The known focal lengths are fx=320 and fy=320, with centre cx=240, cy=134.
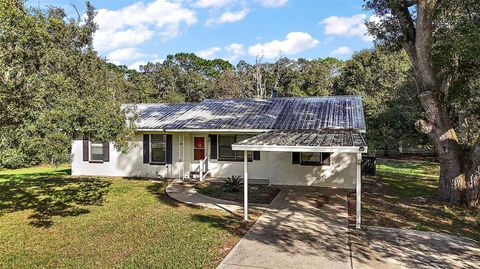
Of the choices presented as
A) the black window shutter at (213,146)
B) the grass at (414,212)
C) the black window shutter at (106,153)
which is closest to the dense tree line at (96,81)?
the grass at (414,212)

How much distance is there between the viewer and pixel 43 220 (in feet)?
28.8

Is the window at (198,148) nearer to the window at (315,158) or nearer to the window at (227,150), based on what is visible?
A: the window at (227,150)

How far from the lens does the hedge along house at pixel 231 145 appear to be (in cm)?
1312

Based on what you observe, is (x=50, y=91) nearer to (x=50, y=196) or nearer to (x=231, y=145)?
(x=231, y=145)

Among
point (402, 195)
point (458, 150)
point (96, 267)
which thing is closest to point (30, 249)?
point (96, 267)

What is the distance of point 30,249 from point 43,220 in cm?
234

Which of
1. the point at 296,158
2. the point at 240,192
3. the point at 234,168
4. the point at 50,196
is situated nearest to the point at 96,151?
the point at 50,196

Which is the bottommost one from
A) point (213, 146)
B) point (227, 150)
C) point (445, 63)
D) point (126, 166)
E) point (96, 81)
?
point (126, 166)

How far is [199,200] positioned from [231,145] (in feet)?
7.61

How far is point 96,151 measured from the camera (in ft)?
53.3

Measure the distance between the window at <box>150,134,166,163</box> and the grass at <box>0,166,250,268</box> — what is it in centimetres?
318

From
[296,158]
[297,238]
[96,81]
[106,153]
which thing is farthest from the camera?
[106,153]

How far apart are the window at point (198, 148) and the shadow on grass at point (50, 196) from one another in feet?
13.2

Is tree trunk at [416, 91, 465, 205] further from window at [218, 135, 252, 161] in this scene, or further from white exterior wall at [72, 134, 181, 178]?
white exterior wall at [72, 134, 181, 178]
